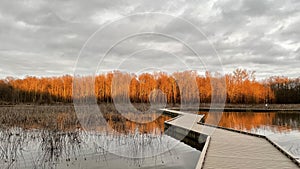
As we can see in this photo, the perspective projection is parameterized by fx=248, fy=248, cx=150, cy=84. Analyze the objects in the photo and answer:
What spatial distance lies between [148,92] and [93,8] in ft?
82.5

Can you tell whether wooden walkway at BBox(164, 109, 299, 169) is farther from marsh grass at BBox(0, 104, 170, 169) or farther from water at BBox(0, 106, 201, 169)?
marsh grass at BBox(0, 104, 170, 169)

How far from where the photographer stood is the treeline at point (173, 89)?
36666 mm

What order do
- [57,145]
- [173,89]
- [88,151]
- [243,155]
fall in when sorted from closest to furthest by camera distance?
[243,155], [88,151], [57,145], [173,89]

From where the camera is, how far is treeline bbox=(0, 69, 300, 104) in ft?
120

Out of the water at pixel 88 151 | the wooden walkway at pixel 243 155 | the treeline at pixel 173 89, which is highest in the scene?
the treeline at pixel 173 89

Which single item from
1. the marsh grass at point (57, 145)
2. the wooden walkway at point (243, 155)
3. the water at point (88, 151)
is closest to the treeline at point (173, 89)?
the marsh grass at point (57, 145)

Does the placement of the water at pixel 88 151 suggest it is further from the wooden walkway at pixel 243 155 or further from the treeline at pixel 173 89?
the treeline at pixel 173 89

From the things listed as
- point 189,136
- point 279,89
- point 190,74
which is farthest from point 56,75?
point 189,136

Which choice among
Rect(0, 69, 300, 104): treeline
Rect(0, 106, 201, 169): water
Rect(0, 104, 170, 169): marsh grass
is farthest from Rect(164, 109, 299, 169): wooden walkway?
Rect(0, 69, 300, 104): treeline

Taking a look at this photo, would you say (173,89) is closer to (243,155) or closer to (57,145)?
(57,145)

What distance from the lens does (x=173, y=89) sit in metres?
40.2

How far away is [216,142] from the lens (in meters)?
7.53

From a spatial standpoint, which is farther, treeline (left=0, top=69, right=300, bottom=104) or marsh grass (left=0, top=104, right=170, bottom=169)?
treeline (left=0, top=69, right=300, bottom=104)

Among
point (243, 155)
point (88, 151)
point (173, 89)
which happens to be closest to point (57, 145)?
point (88, 151)
